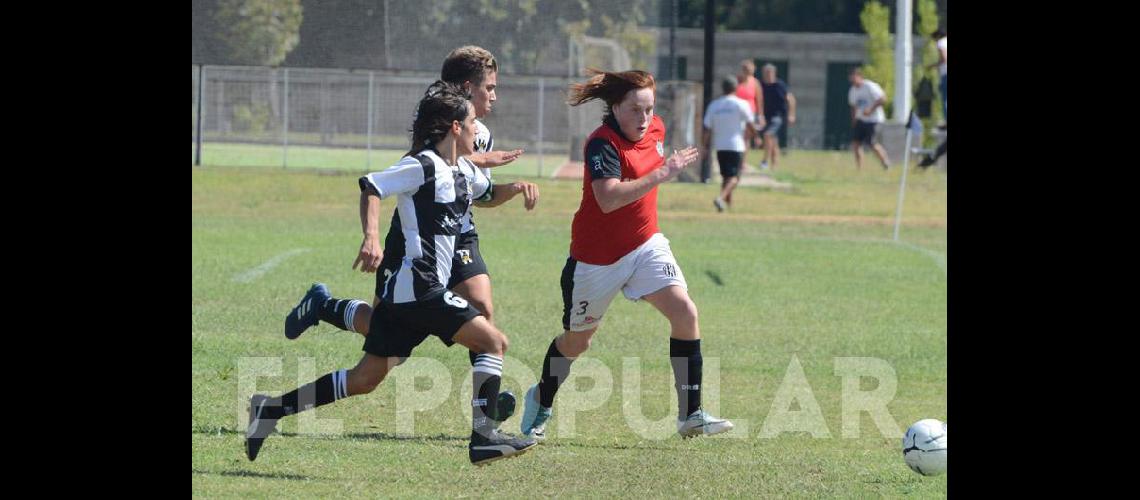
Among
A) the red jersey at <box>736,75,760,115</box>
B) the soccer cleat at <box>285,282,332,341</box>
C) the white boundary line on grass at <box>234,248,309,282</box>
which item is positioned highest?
the red jersey at <box>736,75,760,115</box>

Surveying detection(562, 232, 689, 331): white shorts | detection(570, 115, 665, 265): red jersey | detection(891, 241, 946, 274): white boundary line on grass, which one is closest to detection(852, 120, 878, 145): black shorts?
detection(891, 241, 946, 274): white boundary line on grass

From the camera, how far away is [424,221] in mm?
7336

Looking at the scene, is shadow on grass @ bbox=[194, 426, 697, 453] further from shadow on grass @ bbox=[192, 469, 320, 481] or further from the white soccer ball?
the white soccer ball

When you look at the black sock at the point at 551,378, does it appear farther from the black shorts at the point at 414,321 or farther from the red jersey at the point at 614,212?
the black shorts at the point at 414,321

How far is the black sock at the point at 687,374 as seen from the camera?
816 cm

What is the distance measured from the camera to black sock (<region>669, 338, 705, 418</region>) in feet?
26.8

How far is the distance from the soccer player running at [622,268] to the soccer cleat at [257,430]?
147 cm

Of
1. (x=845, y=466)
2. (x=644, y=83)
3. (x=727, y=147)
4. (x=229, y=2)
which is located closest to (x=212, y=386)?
(x=644, y=83)

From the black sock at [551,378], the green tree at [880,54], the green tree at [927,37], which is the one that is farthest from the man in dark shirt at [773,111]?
the black sock at [551,378]

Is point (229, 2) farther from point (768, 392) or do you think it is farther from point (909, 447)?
point (909, 447)

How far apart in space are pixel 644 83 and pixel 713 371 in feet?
9.83

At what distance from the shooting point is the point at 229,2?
3036 cm

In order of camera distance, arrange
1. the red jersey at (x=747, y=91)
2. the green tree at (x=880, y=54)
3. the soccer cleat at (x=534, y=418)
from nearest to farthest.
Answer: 1. the soccer cleat at (x=534, y=418)
2. the red jersey at (x=747, y=91)
3. the green tree at (x=880, y=54)

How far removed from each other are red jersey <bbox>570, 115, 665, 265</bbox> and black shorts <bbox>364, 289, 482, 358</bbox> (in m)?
→ 1.09
